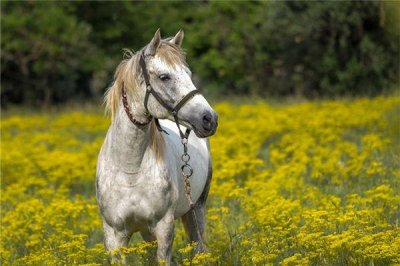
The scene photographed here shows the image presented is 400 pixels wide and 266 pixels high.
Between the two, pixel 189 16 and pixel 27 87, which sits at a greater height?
pixel 189 16

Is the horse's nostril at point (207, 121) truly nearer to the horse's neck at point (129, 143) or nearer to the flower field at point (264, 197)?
the horse's neck at point (129, 143)

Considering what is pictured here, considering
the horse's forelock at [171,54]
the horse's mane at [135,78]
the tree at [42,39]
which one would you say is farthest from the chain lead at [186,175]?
the tree at [42,39]

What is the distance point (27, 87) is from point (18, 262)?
2522 centimetres

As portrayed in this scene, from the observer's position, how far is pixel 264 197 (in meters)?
7.94

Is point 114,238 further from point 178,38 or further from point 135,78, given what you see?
point 178,38

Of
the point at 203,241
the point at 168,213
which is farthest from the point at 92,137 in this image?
the point at 168,213

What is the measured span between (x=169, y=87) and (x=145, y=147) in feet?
1.85

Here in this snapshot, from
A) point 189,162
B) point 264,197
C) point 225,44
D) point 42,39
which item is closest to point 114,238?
point 189,162

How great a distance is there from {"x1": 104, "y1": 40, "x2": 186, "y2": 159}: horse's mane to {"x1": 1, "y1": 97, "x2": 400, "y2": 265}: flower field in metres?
0.86

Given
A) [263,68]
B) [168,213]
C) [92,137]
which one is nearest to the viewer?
[168,213]

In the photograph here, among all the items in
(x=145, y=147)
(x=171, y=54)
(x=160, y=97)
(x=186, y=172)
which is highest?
(x=171, y=54)

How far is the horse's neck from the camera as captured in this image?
19.1 ft

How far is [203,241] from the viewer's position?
23.5ft

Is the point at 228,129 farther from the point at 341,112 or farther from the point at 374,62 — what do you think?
the point at 374,62
